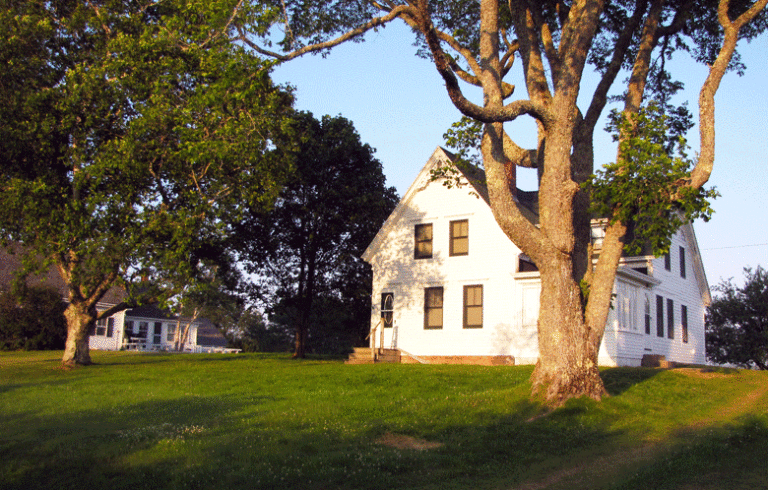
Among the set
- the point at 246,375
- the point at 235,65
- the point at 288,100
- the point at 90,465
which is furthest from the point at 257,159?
the point at 90,465

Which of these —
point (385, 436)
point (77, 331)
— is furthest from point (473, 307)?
point (385, 436)

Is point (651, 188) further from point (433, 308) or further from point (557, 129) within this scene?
point (433, 308)

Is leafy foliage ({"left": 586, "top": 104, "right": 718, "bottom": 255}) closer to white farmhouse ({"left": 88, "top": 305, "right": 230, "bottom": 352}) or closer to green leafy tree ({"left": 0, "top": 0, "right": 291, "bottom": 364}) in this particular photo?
green leafy tree ({"left": 0, "top": 0, "right": 291, "bottom": 364})

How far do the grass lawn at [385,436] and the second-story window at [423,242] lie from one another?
40.3 ft

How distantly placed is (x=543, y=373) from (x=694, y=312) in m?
23.7

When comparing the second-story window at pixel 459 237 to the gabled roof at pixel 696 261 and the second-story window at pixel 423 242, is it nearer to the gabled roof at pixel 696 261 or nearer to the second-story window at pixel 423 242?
the second-story window at pixel 423 242

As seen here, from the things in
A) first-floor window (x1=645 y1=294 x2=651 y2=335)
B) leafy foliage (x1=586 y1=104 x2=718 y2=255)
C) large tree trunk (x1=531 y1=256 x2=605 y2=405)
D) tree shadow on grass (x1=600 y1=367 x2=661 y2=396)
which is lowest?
tree shadow on grass (x1=600 y1=367 x2=661 y2=396)

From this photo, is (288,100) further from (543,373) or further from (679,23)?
(543,373)

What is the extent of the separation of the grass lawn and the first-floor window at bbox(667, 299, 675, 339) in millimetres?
12607

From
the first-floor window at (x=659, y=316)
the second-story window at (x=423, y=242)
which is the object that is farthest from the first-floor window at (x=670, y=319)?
the second-story window at (x=423, y=242)

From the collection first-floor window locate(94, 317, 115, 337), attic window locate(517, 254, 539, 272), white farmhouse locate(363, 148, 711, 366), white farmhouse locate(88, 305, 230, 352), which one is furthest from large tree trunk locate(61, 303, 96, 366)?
first-floor window locate(94, 317, 115, 337)

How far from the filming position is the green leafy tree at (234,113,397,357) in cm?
3378

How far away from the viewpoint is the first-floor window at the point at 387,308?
30.0 metres

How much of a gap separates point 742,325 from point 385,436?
3902 centimetres
